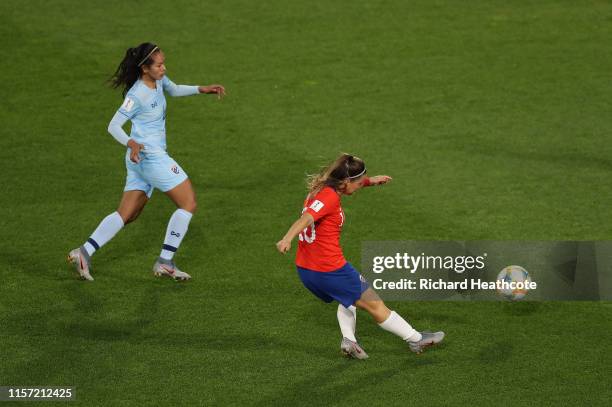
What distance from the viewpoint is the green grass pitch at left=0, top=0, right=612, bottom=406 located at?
847 cm

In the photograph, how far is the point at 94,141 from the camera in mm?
14305

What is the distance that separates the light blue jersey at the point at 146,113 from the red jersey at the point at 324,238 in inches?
91.3

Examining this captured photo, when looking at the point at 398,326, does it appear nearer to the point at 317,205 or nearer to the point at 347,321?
the point at 347,321

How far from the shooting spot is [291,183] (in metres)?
12.9

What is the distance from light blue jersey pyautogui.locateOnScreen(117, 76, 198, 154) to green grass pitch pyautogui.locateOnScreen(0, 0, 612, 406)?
122 centimetres

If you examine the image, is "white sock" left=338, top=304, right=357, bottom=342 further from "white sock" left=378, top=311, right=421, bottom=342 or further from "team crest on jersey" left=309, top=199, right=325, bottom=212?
"team crest on jersey" left=309, top=199, right=325, bottom=212

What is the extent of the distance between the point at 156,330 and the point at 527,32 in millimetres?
10563

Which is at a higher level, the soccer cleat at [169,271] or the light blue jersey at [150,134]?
the light blue jersey at [150,134]

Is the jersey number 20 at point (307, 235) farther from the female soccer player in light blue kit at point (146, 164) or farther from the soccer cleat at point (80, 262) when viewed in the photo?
the soccer cleat at point (80, 262)

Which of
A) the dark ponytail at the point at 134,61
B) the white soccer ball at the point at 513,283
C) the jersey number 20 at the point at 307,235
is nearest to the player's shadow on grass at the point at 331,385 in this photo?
the jersey number 20 at the point at 307,235

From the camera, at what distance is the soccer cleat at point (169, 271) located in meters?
10.4

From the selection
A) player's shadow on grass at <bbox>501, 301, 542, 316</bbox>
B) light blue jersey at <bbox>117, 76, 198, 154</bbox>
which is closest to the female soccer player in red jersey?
player's shadow on grass at <bbox>501, 301, 542, 316</bbox>

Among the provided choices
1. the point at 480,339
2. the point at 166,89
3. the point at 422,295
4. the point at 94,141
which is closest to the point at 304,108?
the point at 94,141

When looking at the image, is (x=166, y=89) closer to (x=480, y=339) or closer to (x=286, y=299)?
(x=286, y=299)
